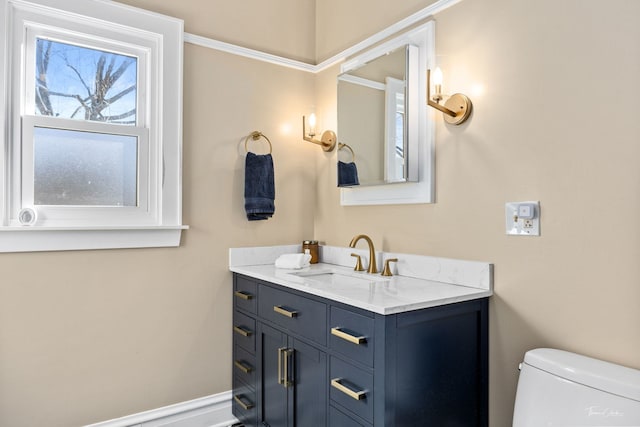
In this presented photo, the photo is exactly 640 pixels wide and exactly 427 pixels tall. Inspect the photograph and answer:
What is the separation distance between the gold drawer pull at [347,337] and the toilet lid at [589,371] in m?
0.54

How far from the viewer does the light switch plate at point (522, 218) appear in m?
1.51

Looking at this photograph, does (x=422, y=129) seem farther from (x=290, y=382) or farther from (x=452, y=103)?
(x=290, y=382)

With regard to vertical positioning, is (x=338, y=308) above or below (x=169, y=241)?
below

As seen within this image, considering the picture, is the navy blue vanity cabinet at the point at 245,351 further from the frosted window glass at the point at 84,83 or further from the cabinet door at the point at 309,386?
the frosted window glass at the point at 84,83

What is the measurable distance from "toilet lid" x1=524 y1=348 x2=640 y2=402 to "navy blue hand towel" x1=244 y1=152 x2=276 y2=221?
4.81 ft

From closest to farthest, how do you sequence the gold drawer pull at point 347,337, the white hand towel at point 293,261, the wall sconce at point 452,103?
the gold drawer pull at point 347,337 → the wall sconce at point 452,103 → the white hand towel at point 293,261

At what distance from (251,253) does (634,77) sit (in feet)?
6.14

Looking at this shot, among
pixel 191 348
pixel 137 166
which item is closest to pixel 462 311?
pixel 191 348

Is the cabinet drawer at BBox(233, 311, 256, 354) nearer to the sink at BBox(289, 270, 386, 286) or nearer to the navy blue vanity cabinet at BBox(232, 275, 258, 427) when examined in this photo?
the navy blue vanity cabinet at BBox(232, 275, 258, 427)

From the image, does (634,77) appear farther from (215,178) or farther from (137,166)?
(137,166)

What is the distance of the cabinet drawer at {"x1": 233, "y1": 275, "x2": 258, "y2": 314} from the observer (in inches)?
84.3

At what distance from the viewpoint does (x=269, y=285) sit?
6.55 feet

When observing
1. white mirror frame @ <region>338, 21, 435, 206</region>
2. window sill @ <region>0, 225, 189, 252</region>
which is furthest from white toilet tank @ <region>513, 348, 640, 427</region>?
window sill @ <region>0, 225, 189, 252</region>

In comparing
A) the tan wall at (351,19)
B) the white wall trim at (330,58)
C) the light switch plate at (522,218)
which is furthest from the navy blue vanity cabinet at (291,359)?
the tan wall at (351,19)
